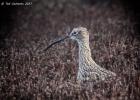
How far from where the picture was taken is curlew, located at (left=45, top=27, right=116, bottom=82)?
3.94 m

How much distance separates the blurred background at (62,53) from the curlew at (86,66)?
8cm

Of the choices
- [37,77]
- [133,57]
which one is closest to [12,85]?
[37,77]

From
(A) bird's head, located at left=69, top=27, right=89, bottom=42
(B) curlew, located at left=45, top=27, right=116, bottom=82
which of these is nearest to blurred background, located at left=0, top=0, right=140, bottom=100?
(B) curlew, located at left=45, top=27, right=116, bottom=82

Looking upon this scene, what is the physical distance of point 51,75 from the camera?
4160 mm

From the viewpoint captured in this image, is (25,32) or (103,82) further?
(25,32)

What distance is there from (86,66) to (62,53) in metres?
0.52

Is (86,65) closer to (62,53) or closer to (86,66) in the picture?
(86,66)

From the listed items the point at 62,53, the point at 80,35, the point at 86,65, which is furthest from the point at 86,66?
the point at 62,53

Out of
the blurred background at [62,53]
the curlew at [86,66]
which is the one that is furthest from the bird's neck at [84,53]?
the blurred background at [62,53]

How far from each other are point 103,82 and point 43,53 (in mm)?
873

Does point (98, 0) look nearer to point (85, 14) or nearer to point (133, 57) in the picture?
point (85, 14)

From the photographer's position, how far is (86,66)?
13.2ft

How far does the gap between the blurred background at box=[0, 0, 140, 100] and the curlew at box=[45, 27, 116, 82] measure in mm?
84

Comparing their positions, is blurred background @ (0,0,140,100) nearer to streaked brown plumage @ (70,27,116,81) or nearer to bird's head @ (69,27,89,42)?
streaked brown plumage @ (70,27,116,81)
